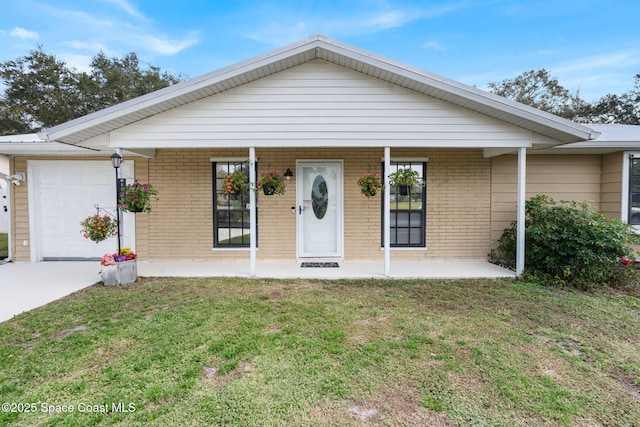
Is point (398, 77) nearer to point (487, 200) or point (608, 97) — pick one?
point (487, 200)

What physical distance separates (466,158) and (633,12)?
11955 mm

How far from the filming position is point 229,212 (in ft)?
22.5

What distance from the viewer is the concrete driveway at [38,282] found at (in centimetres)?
423

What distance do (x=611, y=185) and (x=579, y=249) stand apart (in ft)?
9.03

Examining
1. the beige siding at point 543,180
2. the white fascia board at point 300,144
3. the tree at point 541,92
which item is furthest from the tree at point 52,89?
the tree at point 541,92

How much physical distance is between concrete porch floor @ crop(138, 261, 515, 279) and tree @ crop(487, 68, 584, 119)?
20807 mm

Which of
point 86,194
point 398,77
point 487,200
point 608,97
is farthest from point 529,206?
point 608,97

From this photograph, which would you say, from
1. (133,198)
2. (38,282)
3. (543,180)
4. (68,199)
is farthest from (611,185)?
(68,199)

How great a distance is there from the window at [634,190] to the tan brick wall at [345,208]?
105 inches

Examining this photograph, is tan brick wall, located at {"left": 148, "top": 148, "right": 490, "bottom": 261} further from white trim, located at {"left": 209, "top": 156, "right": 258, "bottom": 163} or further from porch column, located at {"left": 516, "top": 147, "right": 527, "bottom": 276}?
porch column, located at {"left": 516, "top": 147, "right": 527, "bottom": 276}

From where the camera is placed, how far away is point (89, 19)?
1456 cm

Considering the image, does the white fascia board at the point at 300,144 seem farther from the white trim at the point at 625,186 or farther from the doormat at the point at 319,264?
the white trim at the point at 625,186

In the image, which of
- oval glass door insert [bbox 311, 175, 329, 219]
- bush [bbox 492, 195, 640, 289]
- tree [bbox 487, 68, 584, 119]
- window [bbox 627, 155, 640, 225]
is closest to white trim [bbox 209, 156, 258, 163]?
oval glass door insert [bbox 311, 175, 329, 219]

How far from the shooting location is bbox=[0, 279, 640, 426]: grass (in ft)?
6.94
